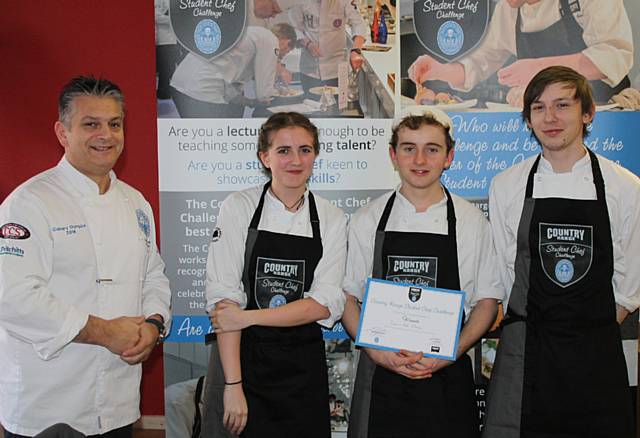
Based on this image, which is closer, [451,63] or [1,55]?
[451,63]

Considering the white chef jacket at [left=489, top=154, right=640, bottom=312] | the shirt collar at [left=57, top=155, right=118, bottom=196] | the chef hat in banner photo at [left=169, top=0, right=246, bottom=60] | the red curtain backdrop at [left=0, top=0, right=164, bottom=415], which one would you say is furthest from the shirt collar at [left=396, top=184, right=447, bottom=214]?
the red curtain backdrop at [left=0, top=0, right=164, bottom=415]

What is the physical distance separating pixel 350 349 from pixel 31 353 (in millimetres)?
1681

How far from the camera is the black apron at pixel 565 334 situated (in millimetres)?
2387

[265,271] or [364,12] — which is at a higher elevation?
[364,12]

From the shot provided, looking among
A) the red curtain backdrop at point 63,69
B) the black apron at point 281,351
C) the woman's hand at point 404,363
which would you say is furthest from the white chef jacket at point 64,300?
the red curtain backdrop at point 63,69

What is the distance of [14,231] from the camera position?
2.03 metres

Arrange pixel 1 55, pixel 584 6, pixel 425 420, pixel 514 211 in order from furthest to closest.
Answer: pixel 1 55 < pixel 584 6 < pixel 514 211 < pixel 425 420

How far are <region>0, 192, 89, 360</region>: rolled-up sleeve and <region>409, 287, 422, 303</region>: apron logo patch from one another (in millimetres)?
1159

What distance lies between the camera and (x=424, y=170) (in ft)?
7.89

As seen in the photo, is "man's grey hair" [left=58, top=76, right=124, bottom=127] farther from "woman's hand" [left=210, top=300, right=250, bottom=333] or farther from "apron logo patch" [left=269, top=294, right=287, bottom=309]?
"apron logo patch" [left=269, top=294, right=287, bottom=309]

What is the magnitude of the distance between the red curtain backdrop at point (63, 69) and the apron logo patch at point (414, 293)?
196 centimetres

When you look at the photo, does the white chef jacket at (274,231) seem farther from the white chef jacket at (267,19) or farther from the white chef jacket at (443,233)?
the white chef jacket at (267,19)

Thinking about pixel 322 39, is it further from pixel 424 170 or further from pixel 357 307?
pixel 357 307

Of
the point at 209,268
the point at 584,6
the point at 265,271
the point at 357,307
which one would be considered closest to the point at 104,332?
the point at 209,268
